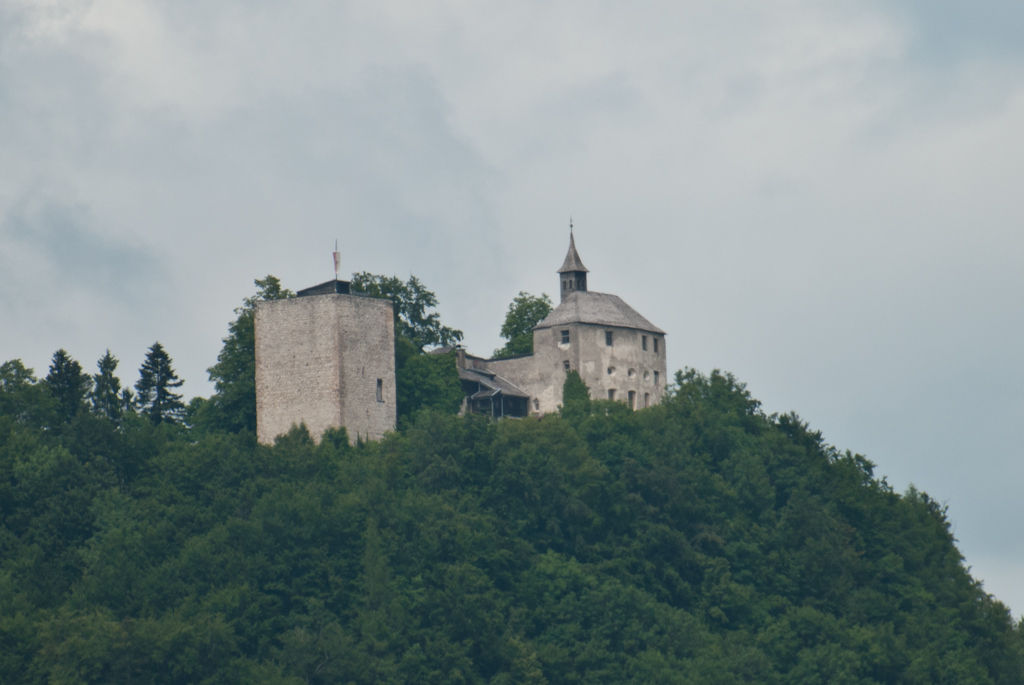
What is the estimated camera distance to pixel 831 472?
7500 cm

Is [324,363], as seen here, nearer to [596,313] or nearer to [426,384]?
[426,384]

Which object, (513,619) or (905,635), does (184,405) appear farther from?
(905,635)

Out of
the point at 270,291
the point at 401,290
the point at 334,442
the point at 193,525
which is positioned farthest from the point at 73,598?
the point at 401,290

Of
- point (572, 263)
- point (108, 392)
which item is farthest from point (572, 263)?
point (108, 392)

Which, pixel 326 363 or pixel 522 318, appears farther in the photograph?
pixel 522 318

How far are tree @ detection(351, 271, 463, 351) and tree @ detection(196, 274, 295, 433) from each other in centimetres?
587

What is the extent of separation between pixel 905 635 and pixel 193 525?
25050 millimetres

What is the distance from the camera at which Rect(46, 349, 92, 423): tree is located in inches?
2840

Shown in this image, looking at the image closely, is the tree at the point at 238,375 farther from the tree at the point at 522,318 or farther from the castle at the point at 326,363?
the tree at the point at 522,318

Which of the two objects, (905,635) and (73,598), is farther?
(905,635)

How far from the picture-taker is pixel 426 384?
75.2m

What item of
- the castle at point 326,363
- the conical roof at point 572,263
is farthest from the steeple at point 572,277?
the castle at point 326,363

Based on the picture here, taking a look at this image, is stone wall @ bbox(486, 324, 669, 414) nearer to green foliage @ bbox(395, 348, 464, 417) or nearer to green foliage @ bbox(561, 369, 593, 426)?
green foliage @ bbox(561, 369, 593, 426)

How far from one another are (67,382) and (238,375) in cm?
618
